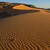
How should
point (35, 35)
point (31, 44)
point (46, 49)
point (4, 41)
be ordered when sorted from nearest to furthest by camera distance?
point (46, 49) < point (31, 44) < point (4, 41) < point (35, 35)

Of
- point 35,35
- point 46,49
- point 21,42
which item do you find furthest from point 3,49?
point 35,35

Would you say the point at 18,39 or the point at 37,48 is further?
the point at 18,39

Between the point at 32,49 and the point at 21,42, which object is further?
the point at 21,42

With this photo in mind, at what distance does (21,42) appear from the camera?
10.0 metres

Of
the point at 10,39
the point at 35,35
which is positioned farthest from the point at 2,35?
the point at 35,35

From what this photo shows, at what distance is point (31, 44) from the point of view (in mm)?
9633

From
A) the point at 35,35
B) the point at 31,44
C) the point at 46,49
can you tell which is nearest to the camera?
the point at 46,49

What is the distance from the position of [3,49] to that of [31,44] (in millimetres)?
1450

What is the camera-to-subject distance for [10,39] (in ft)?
35.0

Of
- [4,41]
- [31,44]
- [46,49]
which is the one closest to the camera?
[46,49]

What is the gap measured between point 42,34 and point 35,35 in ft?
1.51

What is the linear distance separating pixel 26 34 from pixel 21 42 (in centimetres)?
170

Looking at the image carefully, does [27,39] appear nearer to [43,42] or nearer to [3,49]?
[43,42]

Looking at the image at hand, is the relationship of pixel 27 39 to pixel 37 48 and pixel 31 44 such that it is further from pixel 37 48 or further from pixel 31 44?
pixel 37 48
